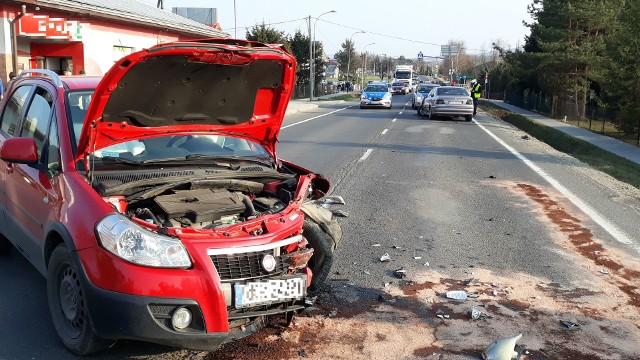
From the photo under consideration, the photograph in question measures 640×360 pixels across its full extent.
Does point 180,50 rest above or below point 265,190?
above

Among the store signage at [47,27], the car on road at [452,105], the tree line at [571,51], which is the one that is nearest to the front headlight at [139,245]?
the store signage at [47,27]

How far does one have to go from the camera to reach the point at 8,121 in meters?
5.72

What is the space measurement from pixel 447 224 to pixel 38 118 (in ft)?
→ 16.0

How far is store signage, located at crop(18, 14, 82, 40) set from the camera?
20.7m

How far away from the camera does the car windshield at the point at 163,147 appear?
466 centimetres

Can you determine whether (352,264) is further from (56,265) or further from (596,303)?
(56,265)

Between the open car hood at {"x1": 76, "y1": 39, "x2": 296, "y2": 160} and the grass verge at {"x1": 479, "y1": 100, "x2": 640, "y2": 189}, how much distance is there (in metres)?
10.0

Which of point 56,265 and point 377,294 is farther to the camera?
point 377,294

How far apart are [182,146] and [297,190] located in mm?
1086

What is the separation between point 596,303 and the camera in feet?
17.2

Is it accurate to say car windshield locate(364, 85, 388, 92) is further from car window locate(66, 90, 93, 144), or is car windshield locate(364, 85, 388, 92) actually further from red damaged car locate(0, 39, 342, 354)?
car window locate(66, 90, 93, 144)

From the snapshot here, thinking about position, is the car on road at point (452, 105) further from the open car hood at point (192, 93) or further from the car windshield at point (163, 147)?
the open car hood at point (192, 93)

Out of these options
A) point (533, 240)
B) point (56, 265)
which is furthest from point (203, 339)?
point (533, 240)

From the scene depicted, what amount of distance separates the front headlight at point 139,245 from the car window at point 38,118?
4.56ft
